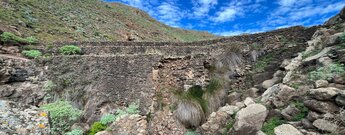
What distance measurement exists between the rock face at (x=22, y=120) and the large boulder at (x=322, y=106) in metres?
4.84

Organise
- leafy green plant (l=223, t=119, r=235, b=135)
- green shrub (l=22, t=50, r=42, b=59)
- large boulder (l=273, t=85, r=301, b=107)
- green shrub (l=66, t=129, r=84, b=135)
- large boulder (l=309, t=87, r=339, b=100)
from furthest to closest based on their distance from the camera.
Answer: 1. green shrub (l=22, t=50, r=42, b=59)
2. green shrub (l=66, t=129, r=84, b=135)
3. leafy green plant (l=223, t=119, r=235, b=135)
4. large boulder (l=273, t=85, r=301, b=107)
5. large boulder (l=309, t=87, r=339, b=100)

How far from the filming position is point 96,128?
6961 millimetres

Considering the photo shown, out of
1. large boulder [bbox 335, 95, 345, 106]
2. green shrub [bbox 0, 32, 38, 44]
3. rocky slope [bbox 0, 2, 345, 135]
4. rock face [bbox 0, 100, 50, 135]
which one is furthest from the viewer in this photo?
green shrub [bbox 0, 32, 38, 44]

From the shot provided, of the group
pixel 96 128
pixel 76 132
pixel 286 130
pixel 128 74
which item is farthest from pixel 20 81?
pixel 286 130

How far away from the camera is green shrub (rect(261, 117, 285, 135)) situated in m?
4.38

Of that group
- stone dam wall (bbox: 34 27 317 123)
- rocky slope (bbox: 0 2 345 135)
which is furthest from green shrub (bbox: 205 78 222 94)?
stone dam wall (bbox: 34 27 317 123)

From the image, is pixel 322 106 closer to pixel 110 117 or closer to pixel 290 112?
pixel 290 112

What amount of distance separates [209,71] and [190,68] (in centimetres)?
76

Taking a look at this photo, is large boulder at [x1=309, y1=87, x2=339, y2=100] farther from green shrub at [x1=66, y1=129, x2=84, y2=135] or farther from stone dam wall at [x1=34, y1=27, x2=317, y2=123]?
green shrub at [x1=66, y1=129, x2=84, y2=135]

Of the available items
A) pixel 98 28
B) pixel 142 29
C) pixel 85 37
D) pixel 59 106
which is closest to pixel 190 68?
pixel 59 106

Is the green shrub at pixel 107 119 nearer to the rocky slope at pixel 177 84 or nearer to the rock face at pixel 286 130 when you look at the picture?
the rocky slope at pixel 177 84

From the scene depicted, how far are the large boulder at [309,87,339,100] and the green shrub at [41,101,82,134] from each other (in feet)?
23.3

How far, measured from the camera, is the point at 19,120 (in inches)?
124

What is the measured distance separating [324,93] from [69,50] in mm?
9901
